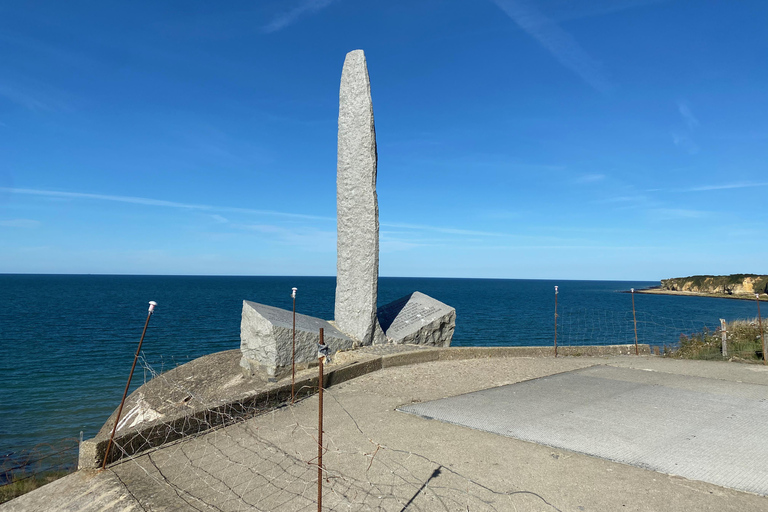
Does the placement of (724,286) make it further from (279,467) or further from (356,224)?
(279,467)

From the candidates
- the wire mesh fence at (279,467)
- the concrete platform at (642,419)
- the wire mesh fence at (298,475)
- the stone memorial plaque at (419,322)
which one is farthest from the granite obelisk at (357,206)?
the wire mesh fence at (298,475)

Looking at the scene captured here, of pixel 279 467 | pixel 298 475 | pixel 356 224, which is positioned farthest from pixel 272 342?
pixel 298 475

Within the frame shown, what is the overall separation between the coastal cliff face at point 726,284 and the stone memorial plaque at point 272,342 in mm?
79980

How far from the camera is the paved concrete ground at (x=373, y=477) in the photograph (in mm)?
3598

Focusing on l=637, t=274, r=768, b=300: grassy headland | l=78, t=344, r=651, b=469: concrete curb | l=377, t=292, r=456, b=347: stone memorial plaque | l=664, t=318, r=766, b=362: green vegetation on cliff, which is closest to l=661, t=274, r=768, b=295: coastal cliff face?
l=637, t=274, r=768, b=300: grassy headland

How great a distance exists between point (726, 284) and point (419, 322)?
87.7 metres

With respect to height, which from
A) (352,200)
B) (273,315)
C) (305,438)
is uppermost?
(352,200)

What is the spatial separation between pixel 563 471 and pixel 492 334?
22876mm

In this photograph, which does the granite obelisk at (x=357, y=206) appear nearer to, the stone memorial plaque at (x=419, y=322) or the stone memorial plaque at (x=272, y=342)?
the stone memorial plaque at (x=419, y=322)

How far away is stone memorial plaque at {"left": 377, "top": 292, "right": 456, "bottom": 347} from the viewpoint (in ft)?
37.4

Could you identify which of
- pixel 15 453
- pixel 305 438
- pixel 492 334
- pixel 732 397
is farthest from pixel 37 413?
pixel 492 334

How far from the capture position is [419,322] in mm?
11742

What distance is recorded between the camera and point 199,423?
518 cm

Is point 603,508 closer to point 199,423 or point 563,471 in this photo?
point 563,471
